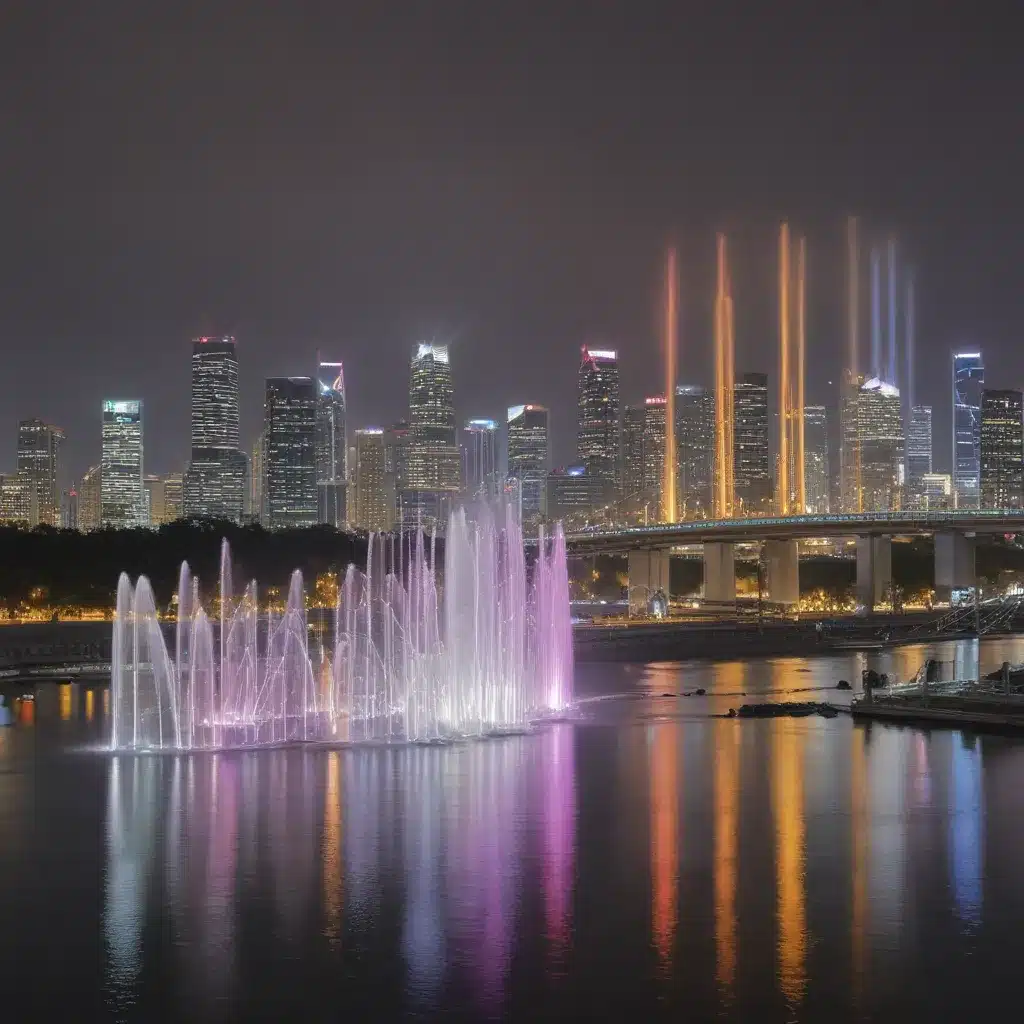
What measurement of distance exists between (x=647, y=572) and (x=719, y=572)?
6.72 meters

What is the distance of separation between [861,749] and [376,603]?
51.7m

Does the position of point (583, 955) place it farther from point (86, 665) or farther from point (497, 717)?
point (86, 665)

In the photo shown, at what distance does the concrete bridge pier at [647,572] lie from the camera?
12219cm

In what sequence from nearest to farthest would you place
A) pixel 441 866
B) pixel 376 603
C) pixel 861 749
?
pixel 441 866 < pixel 861 749 < pixel 376 603

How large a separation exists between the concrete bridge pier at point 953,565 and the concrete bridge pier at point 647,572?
22590 mm

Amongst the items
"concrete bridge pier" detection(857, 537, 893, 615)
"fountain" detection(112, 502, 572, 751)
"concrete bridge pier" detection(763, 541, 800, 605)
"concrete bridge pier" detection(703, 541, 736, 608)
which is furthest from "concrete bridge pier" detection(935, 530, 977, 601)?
"fountain" detection(112, 502, 572, 751)

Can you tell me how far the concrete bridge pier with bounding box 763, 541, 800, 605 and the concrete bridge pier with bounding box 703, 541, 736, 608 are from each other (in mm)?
3652

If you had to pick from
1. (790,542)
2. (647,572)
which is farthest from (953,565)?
(647,572)

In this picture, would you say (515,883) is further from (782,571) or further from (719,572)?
(782,571)

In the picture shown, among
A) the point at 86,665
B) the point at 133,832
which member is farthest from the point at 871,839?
the point at 86,665

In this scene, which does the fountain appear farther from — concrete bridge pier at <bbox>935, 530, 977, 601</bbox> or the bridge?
concrete bridge pier at <bbox>935, 530, 977, 601</bbox>

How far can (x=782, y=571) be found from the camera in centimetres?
12344

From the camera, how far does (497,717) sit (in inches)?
1432

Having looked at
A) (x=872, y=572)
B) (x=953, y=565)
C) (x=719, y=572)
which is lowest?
(x=872, y=572)
